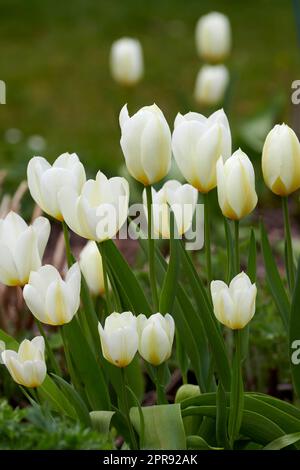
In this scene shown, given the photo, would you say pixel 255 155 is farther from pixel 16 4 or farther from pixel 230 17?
pixel 16 4

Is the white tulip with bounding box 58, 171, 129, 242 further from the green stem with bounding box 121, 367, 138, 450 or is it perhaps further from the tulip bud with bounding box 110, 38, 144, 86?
the tulip bud with bounding box 110, 38, 144, 86

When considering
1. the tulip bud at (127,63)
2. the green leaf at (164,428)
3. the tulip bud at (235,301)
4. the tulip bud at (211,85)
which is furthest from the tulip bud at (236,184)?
the tulip bud at (127,63)

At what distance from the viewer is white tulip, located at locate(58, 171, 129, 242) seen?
182 cm

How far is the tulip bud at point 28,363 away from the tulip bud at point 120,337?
116mm

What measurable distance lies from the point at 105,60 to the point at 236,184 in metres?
6.05

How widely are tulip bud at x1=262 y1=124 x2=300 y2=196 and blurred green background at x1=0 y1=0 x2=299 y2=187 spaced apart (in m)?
3.18

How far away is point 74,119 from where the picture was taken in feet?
21.4

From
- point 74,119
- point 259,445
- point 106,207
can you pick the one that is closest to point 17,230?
point 106,207

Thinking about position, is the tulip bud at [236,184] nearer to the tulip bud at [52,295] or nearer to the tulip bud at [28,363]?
the tulip bud at [52,295]

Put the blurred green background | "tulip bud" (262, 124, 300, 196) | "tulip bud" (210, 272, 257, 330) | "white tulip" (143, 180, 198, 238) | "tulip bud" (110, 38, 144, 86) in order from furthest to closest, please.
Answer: the blurred green background, "tulip bud" (110, 38, 144, 86), "white tulip" (143, 180, 198, 238), "tulip bud" (262, 124, 300, 196), "tulip bud" (210, 272, 257, 330)

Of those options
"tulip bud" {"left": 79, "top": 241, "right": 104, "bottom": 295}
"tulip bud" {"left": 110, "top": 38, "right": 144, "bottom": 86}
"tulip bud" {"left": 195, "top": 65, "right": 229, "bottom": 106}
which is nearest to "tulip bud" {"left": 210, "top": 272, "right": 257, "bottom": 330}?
"tulip bud" {"left": 79, "top": 241, "right": 104, "bottom": 295}

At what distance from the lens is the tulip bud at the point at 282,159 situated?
1.84 metres

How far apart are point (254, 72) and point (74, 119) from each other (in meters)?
1.39
